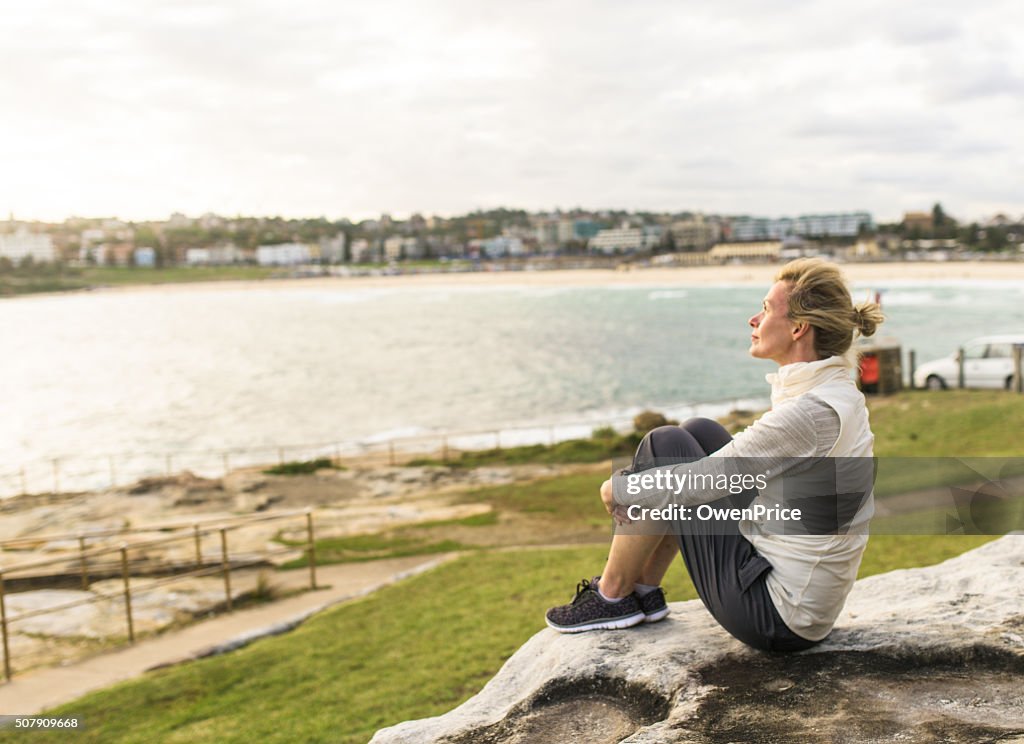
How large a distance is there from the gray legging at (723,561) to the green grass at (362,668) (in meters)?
2.62

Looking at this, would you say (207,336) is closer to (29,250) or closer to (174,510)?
(174,510)

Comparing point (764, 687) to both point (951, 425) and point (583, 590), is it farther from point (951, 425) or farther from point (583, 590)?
point (951, 425)

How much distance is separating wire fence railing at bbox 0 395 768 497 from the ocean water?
0.78 feet

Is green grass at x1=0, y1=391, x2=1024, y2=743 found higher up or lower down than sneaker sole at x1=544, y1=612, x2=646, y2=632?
lower down

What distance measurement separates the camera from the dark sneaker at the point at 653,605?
3307mm

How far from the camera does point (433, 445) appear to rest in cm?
2630

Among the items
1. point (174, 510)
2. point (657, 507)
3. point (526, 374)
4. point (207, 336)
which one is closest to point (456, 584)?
point (657, 507)

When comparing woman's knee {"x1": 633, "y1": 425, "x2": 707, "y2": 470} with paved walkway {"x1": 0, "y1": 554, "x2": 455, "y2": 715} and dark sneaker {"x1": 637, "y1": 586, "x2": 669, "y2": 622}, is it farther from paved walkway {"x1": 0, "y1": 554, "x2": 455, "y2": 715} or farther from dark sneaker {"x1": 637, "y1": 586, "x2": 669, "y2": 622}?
paved walkway {"x1": 0, "y1": 554, "x2": 455, "y2": 715}

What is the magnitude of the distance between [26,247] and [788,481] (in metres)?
222

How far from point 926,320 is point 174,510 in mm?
57549

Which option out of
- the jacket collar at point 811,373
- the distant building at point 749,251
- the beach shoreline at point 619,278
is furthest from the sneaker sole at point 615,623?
the distant building at point 749,251

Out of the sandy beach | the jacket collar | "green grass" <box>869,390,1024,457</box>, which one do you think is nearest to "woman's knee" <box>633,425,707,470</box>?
the jacket collar

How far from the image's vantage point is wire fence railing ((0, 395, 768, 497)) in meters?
24.7

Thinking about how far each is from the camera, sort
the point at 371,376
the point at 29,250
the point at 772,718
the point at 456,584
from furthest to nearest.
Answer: the point at 29,250, the point at 371,376, the point at 456,584, the point at 772,718
